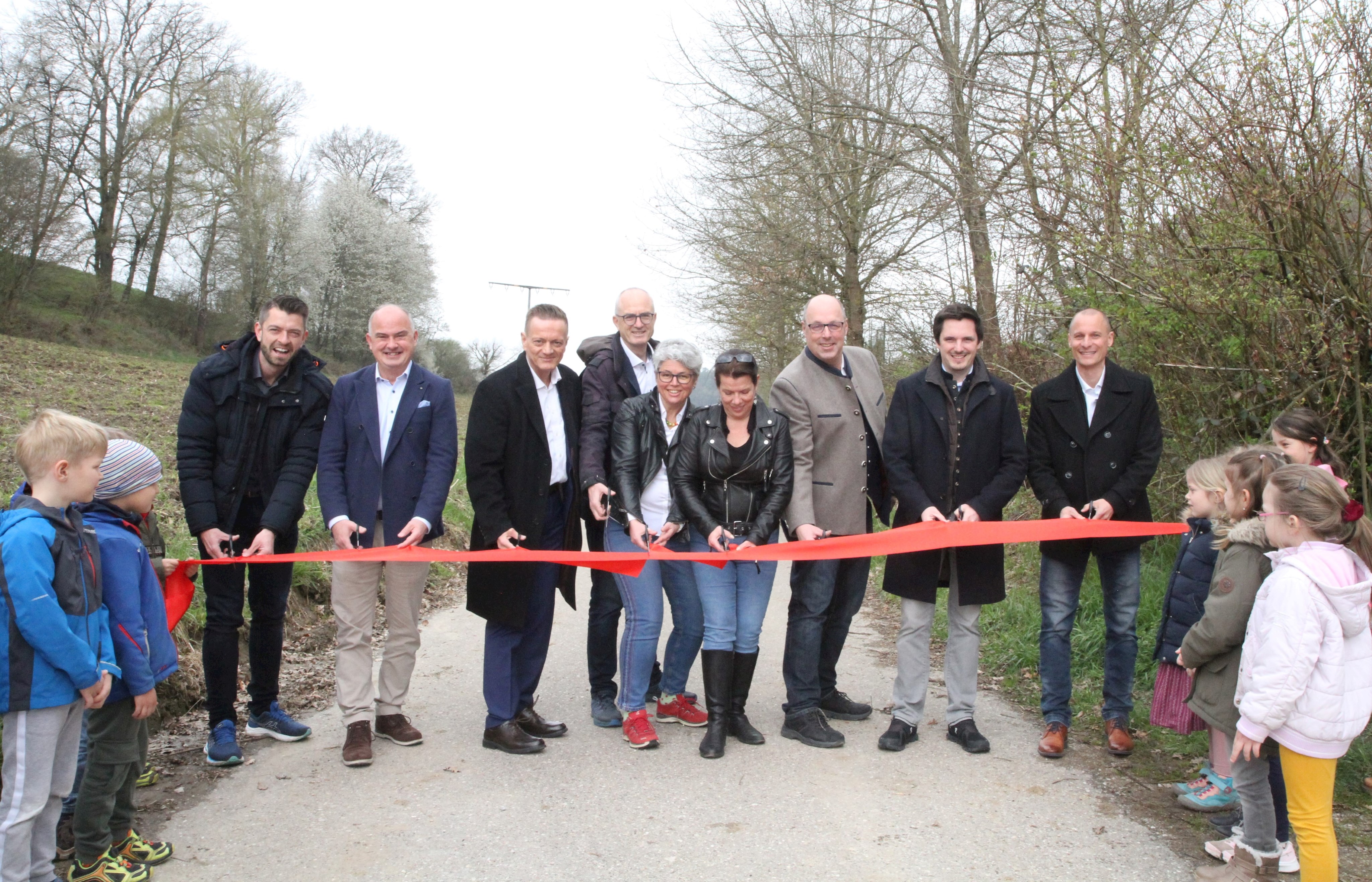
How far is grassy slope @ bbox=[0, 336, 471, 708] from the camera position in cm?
764

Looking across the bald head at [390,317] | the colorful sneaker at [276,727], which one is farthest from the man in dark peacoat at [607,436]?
the colorful sneaker at [276,727]

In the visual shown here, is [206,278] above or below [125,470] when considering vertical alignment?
above

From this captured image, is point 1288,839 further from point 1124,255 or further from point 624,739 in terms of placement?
point 1124,255

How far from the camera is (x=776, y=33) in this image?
1659cm

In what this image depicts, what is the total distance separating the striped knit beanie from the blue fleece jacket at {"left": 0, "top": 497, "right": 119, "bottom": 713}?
17.7 inches

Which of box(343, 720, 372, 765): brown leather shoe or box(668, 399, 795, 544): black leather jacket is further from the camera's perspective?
box(668, 399, 795, 544): black leather jacket

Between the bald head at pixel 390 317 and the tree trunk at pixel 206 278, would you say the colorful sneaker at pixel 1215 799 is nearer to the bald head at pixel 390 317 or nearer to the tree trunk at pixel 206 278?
the bald head at pixel 390 317

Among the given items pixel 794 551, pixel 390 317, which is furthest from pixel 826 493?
pixel 390 317

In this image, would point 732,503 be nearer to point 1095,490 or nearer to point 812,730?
point 812,730

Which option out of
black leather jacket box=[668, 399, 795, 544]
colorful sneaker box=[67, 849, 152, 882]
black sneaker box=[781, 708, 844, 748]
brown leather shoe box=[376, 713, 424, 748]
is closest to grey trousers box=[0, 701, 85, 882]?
colorful sneaker box=[67, 849, 152, 882]

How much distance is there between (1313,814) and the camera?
11.0 ft

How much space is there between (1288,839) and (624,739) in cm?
300

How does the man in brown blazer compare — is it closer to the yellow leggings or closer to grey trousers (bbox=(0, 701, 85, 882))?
the yellow leggings

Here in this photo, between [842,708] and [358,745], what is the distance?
263 cm
